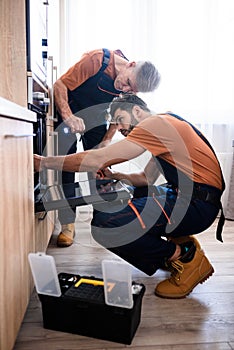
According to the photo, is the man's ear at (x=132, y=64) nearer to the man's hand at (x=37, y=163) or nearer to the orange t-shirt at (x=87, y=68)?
the orange t-shirt at (x=87, y=68)

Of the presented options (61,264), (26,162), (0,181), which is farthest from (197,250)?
(0,181)

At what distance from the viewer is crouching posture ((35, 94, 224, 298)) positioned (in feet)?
4.43

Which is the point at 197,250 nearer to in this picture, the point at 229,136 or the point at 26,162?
the point at 26,162

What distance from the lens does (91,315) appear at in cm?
111

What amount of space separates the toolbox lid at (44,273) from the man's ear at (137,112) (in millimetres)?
712

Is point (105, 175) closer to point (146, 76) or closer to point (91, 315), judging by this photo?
point (146, 76)

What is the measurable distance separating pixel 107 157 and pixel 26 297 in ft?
1.91

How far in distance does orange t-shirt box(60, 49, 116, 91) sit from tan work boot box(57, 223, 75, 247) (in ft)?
2.79

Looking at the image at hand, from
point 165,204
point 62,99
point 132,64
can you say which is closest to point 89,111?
point 62,99

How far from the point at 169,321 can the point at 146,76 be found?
1109mm

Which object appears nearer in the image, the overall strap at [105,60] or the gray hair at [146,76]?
the gray hair at [146,76]

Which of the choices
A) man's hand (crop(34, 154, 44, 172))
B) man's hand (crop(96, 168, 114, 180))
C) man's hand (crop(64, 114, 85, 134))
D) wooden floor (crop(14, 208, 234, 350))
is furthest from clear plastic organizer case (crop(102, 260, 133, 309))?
man's hand (crop(64, 114, 85, 134))

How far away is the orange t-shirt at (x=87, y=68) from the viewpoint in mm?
1987

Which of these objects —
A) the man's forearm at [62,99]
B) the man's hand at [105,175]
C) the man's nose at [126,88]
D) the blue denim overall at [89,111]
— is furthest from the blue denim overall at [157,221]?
the man's forearm at [62,99]
